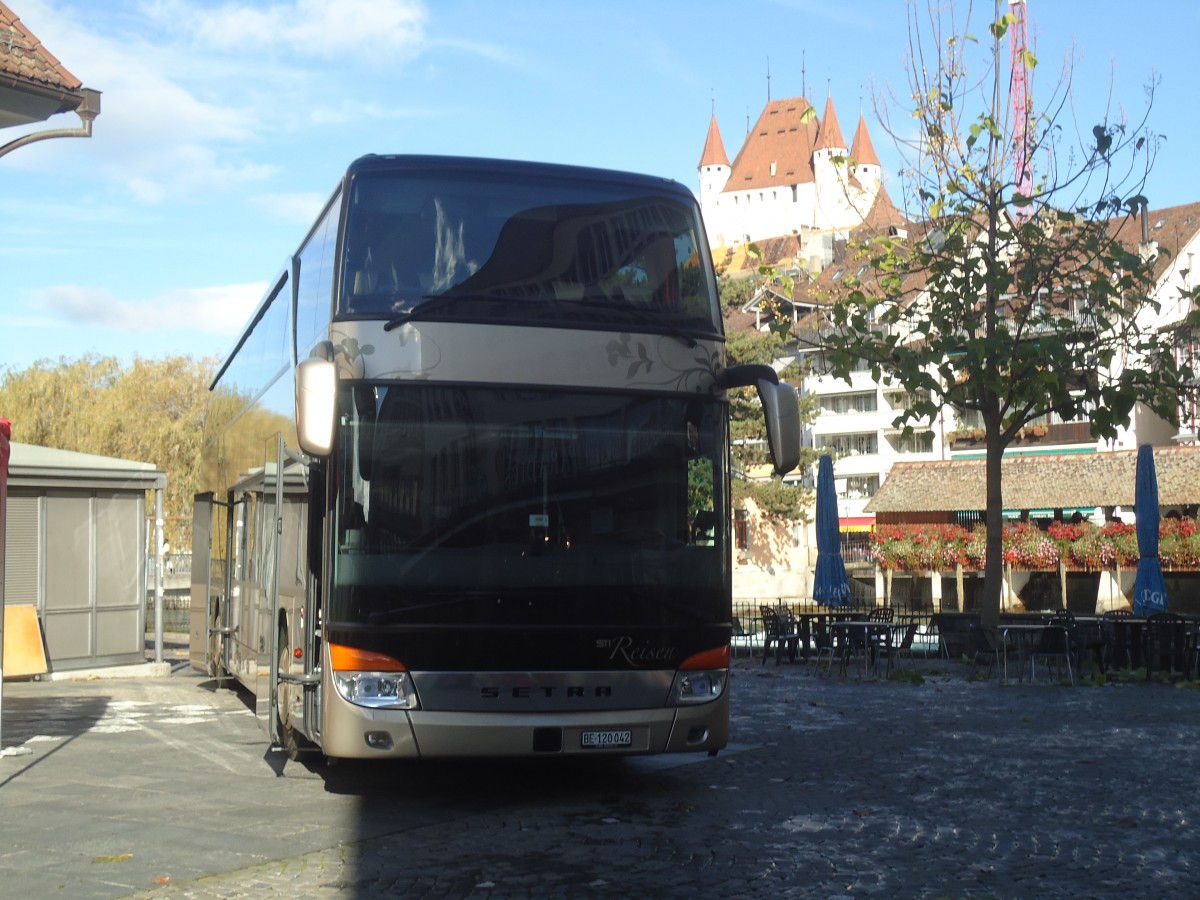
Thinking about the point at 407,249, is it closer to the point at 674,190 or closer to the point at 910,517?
the point at 674,190

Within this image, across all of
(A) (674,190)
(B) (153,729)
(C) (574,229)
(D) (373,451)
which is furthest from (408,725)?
(B) (153,729)

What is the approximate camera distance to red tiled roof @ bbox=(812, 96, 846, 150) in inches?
6580

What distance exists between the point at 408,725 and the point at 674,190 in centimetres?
400

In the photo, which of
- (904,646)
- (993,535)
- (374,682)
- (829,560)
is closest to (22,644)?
(374,682)

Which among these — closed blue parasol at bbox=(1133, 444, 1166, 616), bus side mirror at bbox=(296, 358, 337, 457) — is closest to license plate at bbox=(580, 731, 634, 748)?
bus side mirror at bbox=(296, 358, 337, 457)

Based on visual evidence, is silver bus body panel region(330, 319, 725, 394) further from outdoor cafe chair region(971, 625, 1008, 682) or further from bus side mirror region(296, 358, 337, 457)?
outdoor cafe chair region(971, 625, 1008, 682)

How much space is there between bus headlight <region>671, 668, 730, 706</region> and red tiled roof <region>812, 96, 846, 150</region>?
524 ft

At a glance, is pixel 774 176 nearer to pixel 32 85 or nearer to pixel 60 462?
pixel 60 462

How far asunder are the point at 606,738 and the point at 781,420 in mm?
2271

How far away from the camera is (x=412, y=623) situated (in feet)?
31.6

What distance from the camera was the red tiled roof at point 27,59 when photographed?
59.6 ft

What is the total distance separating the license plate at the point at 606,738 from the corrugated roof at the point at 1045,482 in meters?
45.4

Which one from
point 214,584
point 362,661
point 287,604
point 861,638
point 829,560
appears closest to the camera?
point 362,661

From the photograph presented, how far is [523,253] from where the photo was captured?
33.6 feet
